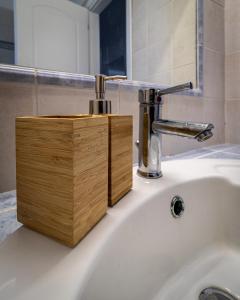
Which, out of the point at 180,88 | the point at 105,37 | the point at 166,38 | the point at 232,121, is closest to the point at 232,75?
the point at 232,121

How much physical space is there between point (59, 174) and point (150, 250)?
0.23 metres

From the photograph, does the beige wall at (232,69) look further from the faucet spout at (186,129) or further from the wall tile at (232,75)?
the faucet spout at (186,129)

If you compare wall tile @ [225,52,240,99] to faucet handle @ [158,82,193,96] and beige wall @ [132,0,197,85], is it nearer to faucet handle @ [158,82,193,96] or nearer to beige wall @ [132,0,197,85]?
beige wall @ [132,0,197,85]

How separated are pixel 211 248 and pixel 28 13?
0.78 m

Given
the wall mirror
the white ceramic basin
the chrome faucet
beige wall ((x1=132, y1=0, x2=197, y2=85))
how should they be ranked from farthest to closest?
beige wall ((x1=132, y1=0, x2=197, y2=85)) < the wall mirror < the chrome faucet < the white ceramic basin

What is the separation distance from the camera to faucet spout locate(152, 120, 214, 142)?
1.13ft

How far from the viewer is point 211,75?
0.97 m

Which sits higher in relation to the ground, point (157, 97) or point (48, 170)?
point (157, 97)

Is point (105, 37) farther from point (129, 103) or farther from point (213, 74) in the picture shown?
point (213, 74)

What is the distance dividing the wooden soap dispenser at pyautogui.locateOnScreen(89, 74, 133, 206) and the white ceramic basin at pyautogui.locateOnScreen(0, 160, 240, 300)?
2 centimetres

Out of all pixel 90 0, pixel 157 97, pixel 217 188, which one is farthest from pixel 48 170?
pixel 90 0

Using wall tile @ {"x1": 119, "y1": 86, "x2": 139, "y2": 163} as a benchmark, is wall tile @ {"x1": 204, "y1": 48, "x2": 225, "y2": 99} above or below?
above

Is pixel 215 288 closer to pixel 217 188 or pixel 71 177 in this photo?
pixel 217 188

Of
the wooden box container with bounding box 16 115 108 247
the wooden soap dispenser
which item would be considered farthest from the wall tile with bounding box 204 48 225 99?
the wooden box container with bounding box 16 115 108 247
